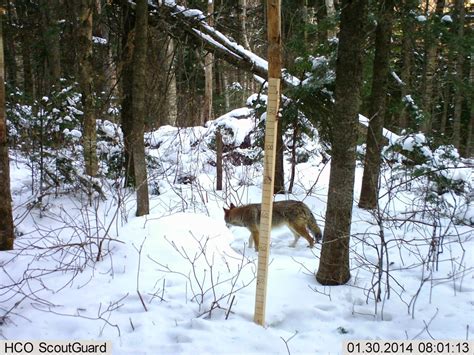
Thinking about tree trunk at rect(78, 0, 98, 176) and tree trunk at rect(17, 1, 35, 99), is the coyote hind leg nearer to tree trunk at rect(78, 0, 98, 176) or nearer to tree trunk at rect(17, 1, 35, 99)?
tree trunk at rect(78, 0, 98, 176)

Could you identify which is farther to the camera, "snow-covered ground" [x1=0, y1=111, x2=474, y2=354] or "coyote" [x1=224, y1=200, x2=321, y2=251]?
"coyote" [x1=224, y1=200, x2=321, y2=251]

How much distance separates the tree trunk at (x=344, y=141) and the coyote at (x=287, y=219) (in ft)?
6.57

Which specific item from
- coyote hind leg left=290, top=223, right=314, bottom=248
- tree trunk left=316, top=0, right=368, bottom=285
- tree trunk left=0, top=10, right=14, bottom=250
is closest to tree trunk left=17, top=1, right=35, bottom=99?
tree trunk left=0, top=10, right=14, bottom=250

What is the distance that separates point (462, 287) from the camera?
4223mm

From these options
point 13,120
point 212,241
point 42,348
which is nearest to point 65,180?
point 13,120

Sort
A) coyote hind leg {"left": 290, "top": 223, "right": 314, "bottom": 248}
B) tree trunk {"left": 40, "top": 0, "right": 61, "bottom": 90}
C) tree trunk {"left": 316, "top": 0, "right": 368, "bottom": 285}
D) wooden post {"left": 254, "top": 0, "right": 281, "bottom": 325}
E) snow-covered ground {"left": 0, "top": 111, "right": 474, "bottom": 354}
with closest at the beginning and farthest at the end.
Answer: wooden post {"left": 254, "top": 0, "right": 281, "bottom": 325}
snow-covered ground {"left": 0, "top": 111, "right": 474, "bottom": 354}
tree trunk {"left": 316, "top": 0, "right": 368, "bottom": 285}
coyote hind leg {"left": 290, "top": 223, "right": 314, "bottom": 248}
tree trunk {"left": 40, "top": 0, "right": 61, "bottom": 90}

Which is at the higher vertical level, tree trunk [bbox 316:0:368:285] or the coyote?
tree trunk [bbox 316:0:368:285]

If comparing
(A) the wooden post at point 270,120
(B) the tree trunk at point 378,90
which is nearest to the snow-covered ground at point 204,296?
(A) the wooden post at point 270,120

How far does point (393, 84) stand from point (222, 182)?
14.8 ft

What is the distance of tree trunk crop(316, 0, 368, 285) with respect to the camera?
12.8 ft

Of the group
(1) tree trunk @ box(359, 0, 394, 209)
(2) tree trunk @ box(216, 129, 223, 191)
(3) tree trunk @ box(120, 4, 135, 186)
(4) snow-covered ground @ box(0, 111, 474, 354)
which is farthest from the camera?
(2) tree trunk @ box(216, 129, 223, 191)

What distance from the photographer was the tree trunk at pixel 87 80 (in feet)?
23.4

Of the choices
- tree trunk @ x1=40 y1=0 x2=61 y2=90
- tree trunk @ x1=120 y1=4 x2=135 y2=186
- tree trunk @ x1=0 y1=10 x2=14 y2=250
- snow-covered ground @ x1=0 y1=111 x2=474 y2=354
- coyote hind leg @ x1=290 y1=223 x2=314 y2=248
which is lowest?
snow-covered ground @ x1=0 y1=111 x2=474 y2=354

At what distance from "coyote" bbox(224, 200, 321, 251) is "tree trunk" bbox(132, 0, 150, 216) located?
1513mm
